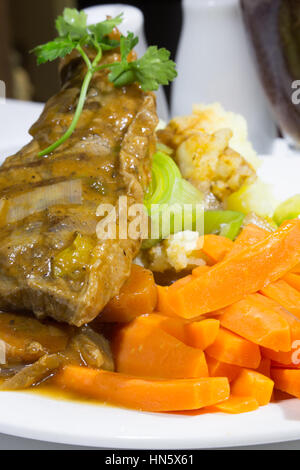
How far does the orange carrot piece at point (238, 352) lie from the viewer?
6.31ft

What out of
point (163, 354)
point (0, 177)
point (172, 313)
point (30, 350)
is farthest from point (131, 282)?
point (0, 177)

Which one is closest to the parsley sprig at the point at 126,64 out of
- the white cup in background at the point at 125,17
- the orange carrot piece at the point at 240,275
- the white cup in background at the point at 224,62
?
the orange carrot piece at the point at 240,275

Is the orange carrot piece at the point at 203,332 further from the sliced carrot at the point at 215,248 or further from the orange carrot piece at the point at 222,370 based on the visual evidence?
the sliced carrot at the point at 215,248

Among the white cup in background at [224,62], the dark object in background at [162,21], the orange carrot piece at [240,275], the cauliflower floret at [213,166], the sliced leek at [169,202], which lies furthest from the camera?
the dark object in background at [162,21]

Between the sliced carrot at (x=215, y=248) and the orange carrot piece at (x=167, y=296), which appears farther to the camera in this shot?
the sliced carrot at (x=215, y=248)

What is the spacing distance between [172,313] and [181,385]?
386mm

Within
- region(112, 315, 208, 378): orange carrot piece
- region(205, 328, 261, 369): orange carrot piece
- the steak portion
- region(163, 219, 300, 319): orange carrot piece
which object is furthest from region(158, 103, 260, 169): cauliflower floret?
region(205, 328, 261, 369): orange carrot piece

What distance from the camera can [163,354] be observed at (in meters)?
1.99

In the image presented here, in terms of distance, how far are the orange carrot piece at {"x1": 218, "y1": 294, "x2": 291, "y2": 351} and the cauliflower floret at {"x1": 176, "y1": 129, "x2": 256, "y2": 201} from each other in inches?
36.6

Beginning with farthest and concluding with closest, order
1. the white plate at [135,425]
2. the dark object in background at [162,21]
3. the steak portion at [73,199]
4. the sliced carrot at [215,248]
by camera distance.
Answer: the dark object in background at [162,21], the sliced carrot at [215,248], the steak portion at [73,199], the white plate at [135,425]

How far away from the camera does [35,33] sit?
741 cm

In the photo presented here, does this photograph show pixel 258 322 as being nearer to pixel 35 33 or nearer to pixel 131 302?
pixel 131 302

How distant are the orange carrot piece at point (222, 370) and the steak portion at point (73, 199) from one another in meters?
0.43

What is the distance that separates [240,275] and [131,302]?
414 millimetres
